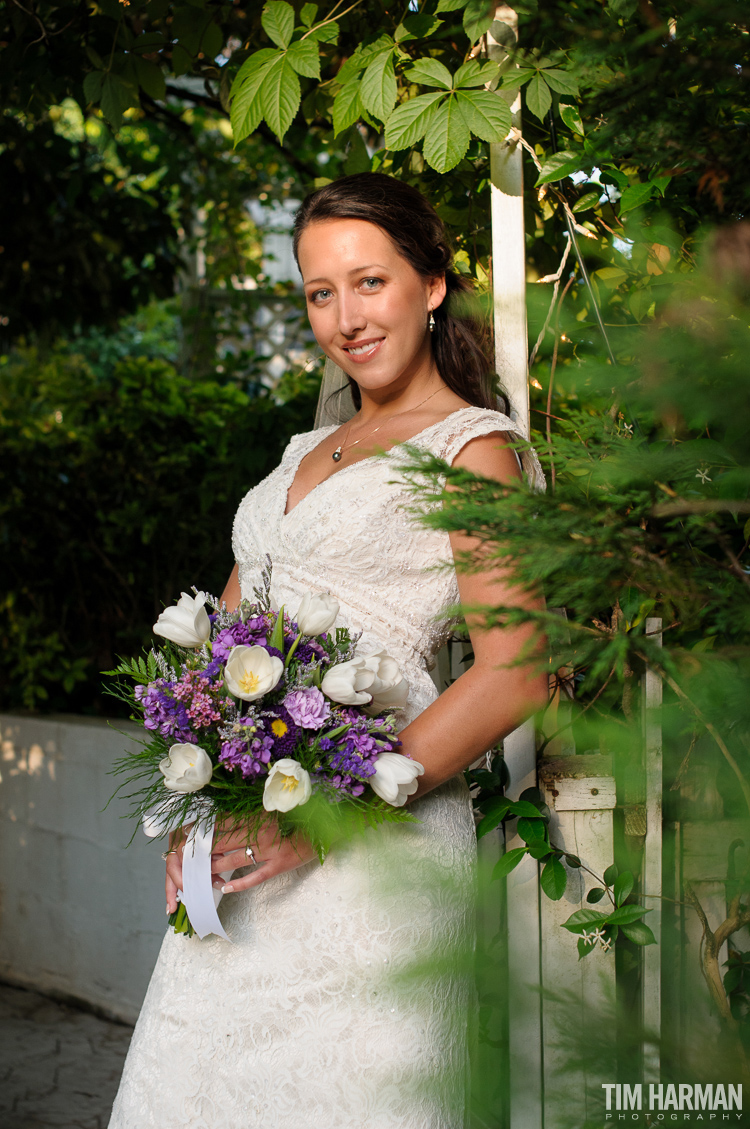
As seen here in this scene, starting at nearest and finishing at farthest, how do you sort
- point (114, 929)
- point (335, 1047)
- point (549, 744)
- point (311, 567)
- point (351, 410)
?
point (335, 1047), point (311, 567), point (549, 744), point (351, 410), point (114, 929)

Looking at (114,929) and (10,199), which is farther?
(10,199)

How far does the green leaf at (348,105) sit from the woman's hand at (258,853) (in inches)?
48.9

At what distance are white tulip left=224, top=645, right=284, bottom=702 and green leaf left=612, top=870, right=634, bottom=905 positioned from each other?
2.64ft

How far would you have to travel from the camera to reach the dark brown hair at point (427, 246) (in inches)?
60.0

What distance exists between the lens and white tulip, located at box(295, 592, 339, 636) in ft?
4.03

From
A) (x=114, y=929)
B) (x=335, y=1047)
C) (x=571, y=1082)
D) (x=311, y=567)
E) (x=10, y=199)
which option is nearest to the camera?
(x=571, y=1082)

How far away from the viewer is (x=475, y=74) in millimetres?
1537

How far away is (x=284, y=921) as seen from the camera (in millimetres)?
1393

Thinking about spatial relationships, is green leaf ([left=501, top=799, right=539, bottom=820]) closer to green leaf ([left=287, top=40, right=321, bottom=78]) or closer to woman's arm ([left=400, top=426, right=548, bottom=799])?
woman's arm ([left=400, top=426, right=548, bottom=799])

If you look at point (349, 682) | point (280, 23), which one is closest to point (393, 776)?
point (349, 682)

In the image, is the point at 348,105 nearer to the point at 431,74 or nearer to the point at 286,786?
the point at 431,74

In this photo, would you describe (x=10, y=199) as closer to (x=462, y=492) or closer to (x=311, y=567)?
(x=311, y=567)

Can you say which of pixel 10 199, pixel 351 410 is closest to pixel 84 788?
pixel 351 410

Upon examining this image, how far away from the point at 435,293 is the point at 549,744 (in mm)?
875
